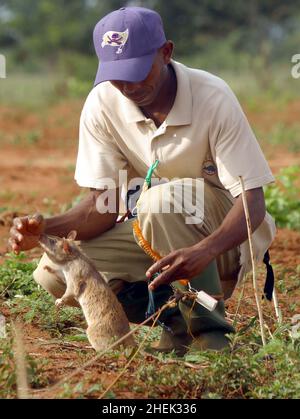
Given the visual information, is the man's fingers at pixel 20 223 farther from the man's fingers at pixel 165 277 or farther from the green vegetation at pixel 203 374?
the man's fingers at pixel 165 277

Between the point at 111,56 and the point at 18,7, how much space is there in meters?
37.1

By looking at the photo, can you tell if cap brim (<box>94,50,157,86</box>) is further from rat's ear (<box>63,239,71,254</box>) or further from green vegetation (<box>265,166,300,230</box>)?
green vegetation (<box>265,166,300,230</box>)

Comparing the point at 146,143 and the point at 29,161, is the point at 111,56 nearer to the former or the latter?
the point at 146,143

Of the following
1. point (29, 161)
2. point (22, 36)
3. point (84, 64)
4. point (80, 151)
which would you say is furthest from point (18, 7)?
point (80, 151)

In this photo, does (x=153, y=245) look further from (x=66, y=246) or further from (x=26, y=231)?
(x=26, y=231)

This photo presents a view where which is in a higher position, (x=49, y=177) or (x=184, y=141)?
(x=184, y=141)

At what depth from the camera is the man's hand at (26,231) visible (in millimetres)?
4039

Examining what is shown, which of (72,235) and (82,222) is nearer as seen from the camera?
(72,235)

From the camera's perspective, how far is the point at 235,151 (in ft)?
13.1

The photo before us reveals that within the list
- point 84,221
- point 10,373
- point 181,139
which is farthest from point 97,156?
point 10,373

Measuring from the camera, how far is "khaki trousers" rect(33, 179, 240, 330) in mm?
3971

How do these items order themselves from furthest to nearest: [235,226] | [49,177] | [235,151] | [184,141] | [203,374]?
[49,177] < [184,141] < [235,151] < [235,226] < [203,374]

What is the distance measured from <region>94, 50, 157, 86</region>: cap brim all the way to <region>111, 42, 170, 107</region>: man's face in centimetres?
5

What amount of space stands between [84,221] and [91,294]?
0.37 m
